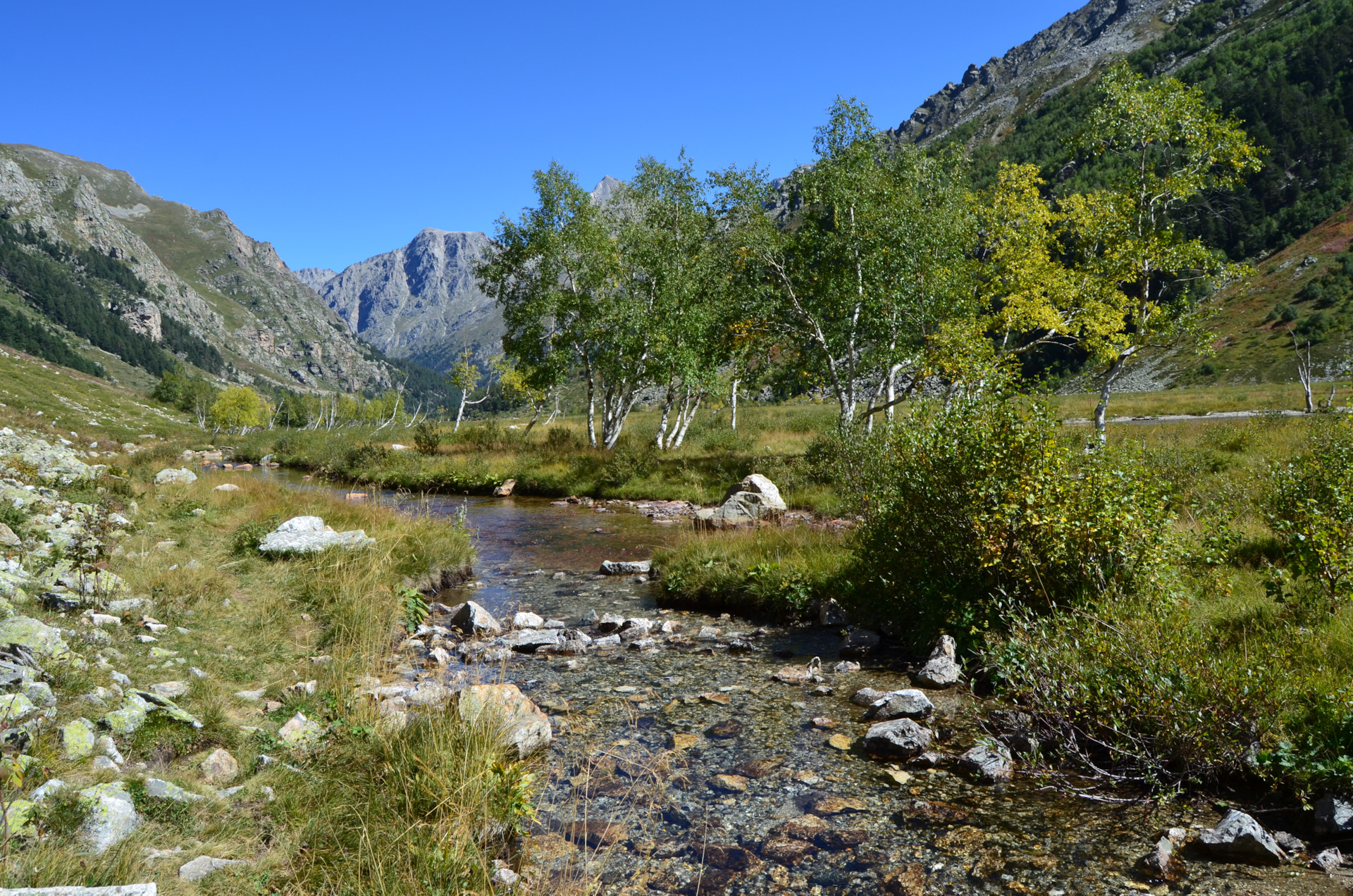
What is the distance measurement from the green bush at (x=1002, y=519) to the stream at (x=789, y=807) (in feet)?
4.63

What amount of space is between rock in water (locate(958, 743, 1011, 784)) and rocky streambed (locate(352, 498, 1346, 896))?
0.02 metres

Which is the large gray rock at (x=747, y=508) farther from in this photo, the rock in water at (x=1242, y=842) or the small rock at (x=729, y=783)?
the rock in water at (x=1242, y=842)

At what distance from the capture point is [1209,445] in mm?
23516

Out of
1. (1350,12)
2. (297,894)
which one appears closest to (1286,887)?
(297,894)

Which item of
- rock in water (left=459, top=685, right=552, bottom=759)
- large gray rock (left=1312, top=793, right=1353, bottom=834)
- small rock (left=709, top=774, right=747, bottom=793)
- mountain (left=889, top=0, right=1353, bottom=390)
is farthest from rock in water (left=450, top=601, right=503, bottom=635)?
mountain (left=889, top=0, right=1353, bottom=390)

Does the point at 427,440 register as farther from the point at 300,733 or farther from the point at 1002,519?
the point at 1002,519

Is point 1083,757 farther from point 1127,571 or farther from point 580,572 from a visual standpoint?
point 580,572

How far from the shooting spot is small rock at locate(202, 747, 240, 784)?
540 cm

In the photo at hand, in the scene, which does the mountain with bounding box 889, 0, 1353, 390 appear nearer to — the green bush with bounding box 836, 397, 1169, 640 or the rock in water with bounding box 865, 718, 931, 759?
the green bush with bounding box 836, 397, 1169, 640

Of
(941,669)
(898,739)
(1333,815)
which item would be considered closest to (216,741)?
(898,739)

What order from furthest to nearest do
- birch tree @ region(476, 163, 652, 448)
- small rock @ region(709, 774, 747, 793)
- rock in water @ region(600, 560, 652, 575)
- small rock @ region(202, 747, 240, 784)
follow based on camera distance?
birch tree @ region(476, 163, 652, 448), rock in water @ region(600, 560, 652, 575), small rock @ region(709, 774, 747, 793), small rock @ region(202, 747, 240, 784)

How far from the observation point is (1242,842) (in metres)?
5.31

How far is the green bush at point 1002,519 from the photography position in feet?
27.0

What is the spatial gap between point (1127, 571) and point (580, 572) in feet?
39.6
